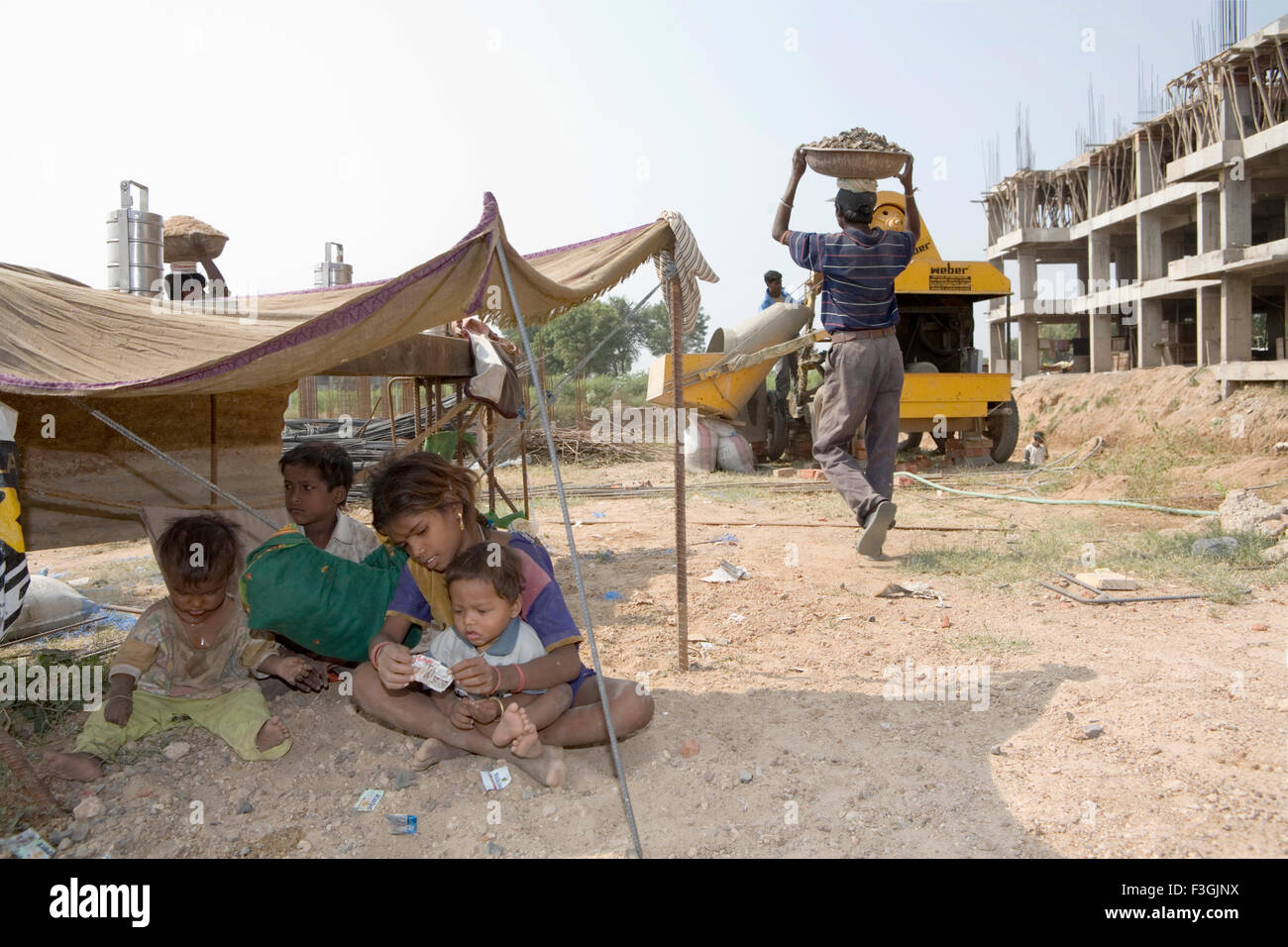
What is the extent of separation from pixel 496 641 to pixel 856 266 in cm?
335

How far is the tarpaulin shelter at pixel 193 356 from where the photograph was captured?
2.65 meters

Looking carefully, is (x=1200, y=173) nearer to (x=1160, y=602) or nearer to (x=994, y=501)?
(x=994, y=501)

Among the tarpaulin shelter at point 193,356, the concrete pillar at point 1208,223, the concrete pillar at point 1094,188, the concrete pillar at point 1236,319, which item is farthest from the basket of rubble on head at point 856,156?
the concrete pillar at point 1094,188

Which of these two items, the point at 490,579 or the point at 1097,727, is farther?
the point at 1097,727

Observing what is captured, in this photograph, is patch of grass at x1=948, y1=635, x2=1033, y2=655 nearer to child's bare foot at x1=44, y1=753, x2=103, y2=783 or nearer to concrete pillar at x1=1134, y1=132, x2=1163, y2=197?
child's bare foot at x1=44, y1=753, x2=103, y2=783

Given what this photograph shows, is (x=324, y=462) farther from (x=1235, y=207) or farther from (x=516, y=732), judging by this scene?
(x=1235, y=207)

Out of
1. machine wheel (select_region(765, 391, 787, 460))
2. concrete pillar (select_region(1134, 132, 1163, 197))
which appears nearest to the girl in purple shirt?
machine wheel (select_region(765, 391, 787, 460))

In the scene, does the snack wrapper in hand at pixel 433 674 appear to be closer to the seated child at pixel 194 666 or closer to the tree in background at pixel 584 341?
the seated child at pixel 194 666

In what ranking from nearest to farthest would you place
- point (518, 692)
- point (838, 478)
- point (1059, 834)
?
point (1059, 834) → point (518, 692) → point (838, 478)

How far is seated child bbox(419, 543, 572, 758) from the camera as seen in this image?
7.59 ft

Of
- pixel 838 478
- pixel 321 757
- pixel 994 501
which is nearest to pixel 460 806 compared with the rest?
pixel 321 757

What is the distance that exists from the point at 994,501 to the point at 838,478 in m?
3.01

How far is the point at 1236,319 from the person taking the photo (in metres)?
11.8

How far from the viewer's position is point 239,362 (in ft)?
8.60
